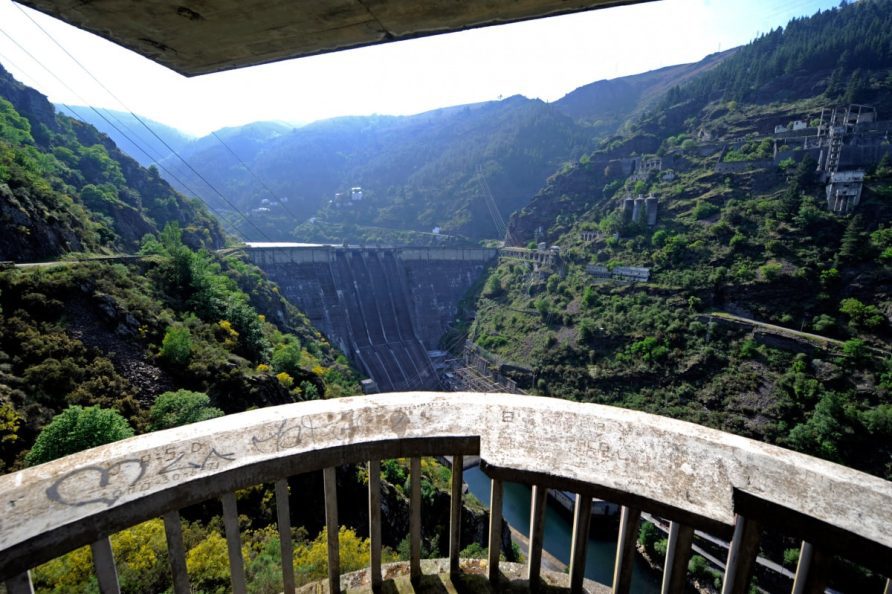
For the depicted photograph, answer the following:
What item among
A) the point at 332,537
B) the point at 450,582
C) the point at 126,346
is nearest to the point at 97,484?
the point at 332,537

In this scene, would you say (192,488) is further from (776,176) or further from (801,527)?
(776,176)

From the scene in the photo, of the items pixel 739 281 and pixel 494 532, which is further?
pixel 739 281

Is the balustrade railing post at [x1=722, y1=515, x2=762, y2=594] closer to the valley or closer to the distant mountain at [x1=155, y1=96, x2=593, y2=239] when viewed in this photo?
the valley

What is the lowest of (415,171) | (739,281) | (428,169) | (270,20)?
(739,281)

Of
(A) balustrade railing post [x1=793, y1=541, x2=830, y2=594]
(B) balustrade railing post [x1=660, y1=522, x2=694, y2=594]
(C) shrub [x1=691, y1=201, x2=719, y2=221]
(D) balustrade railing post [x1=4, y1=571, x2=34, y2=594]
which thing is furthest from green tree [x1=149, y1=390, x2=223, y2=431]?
(C) shrub [x1=691, y1=201, x2=719, y2=221]

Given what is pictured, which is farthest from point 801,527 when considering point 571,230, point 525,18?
point 571,230

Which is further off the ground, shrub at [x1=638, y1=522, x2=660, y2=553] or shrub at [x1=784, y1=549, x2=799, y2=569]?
shrub at [x1=784, y1=549, x2=799, y2=569]

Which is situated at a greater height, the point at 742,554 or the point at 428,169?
the point at 428,169

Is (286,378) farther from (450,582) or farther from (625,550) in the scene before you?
(625,550)
